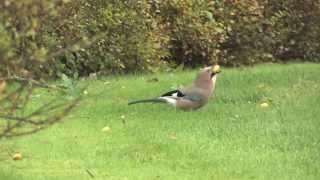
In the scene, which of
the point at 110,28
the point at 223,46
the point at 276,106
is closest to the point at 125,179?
the point at 276,106

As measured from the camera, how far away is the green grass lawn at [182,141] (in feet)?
19.6

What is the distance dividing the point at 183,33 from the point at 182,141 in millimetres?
5749

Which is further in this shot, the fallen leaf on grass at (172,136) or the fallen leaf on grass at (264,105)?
the fallen leaf on grass at (264,105)

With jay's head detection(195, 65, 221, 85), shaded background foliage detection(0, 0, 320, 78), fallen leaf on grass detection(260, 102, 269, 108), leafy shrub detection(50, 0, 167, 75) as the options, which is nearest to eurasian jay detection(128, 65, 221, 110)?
jay's head detection(195, 65, 221, 85)

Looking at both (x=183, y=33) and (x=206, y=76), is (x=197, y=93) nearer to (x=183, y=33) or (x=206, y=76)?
(x=206, y=76)

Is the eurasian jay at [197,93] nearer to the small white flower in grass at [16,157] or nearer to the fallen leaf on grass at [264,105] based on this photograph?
the fallen leaf on grass at [264,105]

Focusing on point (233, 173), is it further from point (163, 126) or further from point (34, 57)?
point (34, 57)

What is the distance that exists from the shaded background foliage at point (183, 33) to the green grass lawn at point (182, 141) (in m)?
1.79

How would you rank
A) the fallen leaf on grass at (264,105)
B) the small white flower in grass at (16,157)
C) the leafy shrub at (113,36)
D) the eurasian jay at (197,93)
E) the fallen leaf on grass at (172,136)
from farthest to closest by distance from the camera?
the leafy shrub at (113,36), the fallen leaf on grass at (264,105), the eurasian jay at (197,93), the fallen leaf on grass at (172,136), the small white flower in grass at (16,157)

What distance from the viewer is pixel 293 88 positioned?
970 cm

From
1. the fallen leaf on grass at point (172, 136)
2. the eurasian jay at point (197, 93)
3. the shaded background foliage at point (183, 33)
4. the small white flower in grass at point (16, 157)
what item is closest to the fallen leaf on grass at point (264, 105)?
the eurasian jay at point (197, 93)

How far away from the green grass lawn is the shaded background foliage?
5.87ft

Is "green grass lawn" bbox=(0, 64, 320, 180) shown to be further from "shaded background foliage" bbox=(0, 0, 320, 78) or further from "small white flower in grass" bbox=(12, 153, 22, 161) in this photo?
"shaded background foliage" bbox=(0, 0, 320, 78)

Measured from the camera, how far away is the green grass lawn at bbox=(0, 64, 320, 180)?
5.98 metres
